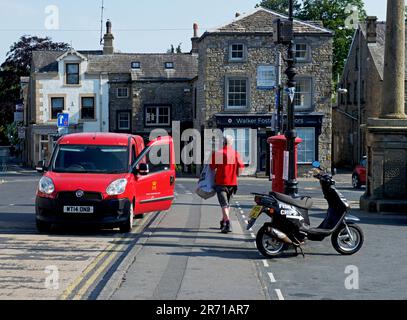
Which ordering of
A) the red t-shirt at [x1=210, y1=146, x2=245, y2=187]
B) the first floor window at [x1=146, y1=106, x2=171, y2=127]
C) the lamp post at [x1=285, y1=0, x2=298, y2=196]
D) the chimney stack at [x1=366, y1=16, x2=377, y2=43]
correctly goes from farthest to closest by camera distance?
the first floor window at [x1=146, y1=106, x2=171, y2=127], the chimney stack at [x1=366, y1=16, x2=377, y2=43], the lamp post at [x1=285, y1=0, x2=298, y2=196], the red t-shirt at [x1=210, y1=146, x2=245, y2=187]

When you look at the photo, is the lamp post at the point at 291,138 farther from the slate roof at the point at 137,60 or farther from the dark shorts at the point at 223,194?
the slate roof at the point at 137,60

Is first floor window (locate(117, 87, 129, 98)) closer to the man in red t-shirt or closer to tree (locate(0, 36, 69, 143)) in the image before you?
tree (locate(0, 36, 69, 143))

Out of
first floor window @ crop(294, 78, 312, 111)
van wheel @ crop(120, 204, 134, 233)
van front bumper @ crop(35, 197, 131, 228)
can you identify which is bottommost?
van wheel @ crop(120, 204, 134, 233)

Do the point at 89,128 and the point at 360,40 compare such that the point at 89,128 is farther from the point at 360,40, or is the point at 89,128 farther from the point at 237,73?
the point at 360,40

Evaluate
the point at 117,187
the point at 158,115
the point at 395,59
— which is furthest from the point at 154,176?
the point at 158,115

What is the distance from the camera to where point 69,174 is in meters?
15.2

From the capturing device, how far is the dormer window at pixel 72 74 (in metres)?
56.2

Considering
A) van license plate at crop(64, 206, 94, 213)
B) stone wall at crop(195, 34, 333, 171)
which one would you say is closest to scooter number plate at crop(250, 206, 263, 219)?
van license plate at crop(64, 206, 94, 213)

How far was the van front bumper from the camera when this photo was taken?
46.8 ft

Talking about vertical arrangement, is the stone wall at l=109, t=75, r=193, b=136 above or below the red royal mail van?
above

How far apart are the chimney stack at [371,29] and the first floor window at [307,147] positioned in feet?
26.9

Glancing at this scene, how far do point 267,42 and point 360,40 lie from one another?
28.3 feet

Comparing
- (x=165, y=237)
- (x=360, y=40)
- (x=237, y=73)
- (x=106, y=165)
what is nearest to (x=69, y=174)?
(x=106, y=165)

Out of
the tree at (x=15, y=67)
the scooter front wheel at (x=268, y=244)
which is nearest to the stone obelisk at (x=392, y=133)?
the scooter front wheel at (x=268, y=244)
